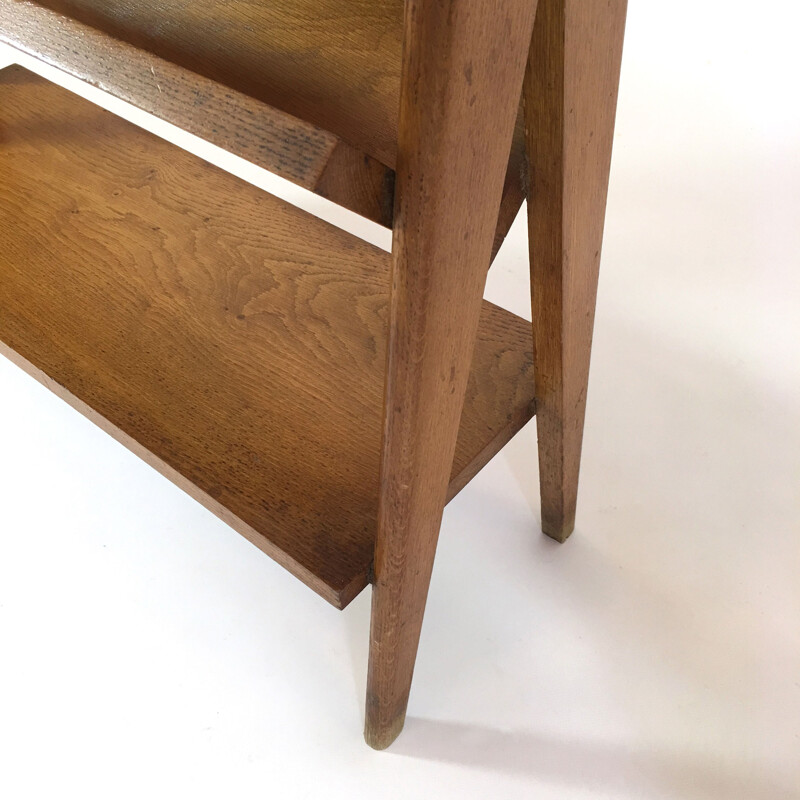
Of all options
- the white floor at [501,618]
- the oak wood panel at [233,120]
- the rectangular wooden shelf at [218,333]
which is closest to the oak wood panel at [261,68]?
the oak wood panel at [233,120]

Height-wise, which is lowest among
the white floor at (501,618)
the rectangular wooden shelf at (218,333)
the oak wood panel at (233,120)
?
the white floor at (501,618)

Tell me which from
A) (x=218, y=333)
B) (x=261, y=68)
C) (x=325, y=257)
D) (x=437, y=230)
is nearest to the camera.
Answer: (x=437, y=230)

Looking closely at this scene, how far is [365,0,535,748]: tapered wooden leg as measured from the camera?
535 mm

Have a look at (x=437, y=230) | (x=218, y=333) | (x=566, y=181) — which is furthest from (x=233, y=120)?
(x=218, y=333)

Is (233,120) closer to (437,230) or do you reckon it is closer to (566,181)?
(437,230)

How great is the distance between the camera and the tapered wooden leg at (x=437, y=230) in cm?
53

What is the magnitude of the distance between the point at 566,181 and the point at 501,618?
24.4 inches

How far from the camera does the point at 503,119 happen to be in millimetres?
621

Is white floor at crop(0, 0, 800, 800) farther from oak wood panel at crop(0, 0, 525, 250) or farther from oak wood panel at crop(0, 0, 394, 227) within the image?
oak wood panel at crop(0, 0, 394, 227)

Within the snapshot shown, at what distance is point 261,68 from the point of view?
762mm

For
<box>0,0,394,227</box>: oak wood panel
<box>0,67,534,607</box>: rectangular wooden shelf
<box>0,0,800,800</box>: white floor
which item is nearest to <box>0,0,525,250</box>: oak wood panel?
<box>0,0,394,227</box>: oak wood panel

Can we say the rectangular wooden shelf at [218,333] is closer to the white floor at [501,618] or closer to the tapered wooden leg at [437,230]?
the tapered wooden leg at [437,230]

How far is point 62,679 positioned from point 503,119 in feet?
2.92

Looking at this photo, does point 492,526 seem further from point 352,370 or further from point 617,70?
point 617,70
